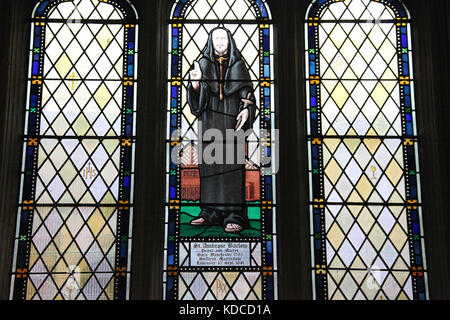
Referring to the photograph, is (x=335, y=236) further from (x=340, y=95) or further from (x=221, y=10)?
(x=221, y=10)

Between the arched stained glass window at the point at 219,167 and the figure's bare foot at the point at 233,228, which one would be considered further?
the figure's bare foot at the point at 233,228

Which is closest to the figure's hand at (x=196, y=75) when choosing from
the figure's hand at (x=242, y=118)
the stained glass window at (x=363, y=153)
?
the figure's hand at (x=242, y=118)

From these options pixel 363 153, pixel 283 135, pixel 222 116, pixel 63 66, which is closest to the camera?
pixel 283 135

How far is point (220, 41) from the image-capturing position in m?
8.13

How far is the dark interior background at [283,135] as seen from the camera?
7.30m

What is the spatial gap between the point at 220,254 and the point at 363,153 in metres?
1.66

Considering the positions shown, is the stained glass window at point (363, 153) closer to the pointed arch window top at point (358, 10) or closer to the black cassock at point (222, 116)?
the pointed arch window top at point (358, 10)

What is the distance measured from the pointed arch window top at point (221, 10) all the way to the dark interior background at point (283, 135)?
4.5 inches

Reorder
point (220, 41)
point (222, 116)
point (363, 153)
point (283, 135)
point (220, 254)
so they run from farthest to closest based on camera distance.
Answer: point (220, 41) < point (222, 116) < point (363, 153) < point (283, 135) < point (220, 254)

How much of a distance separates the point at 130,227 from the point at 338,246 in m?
1.89

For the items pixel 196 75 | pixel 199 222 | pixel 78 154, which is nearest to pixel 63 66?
pixel 78 154

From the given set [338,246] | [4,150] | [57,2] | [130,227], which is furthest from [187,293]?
[57,2]

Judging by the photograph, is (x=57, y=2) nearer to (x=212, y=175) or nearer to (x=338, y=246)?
(x=212, y=175)

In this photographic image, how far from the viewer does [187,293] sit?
7316mm
